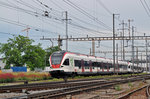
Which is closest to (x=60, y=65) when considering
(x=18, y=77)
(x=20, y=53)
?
(x=18, y=77)

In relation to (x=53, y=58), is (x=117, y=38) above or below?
above

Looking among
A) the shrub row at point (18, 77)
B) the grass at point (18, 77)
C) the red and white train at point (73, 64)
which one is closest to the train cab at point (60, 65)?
the red and white train at point (73, 64)

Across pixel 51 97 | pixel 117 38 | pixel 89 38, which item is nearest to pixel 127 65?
pixel 117 38

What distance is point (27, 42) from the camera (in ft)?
255

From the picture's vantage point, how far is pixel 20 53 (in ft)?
246

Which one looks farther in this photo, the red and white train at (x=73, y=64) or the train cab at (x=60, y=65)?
the red and white train at (x=73, y=64)

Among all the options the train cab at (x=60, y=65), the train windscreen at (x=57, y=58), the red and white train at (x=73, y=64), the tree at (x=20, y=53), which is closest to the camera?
→ the train cab at (x=60, y=65)

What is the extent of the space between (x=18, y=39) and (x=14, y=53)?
16.5 feet

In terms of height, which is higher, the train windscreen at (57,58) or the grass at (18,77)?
the train windscreen at (57,58)

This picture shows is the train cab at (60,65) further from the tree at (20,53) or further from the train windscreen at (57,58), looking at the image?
the tree at (20,53)

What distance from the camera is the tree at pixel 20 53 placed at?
7394 cm

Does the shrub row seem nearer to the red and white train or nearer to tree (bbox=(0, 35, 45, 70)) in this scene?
the red and white train

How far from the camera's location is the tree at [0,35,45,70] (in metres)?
73.9

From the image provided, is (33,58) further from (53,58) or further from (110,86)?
(110,86)
